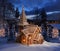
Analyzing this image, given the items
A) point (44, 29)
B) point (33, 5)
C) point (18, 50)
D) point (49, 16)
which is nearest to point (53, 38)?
point (44, 29)

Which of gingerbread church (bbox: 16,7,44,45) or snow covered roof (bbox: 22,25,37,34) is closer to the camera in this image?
gingerbread church (bbox: 16,7,44,45)

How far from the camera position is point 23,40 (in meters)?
7.73

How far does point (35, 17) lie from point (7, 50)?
15.1 ft

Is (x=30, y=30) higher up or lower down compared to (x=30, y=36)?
higher up

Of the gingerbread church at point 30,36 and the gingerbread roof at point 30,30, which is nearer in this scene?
the gingerbread church at point 30,36

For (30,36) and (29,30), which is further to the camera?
(29,30)

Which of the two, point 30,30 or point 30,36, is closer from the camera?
point 30,36

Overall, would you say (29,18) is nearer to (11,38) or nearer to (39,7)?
(39,7)

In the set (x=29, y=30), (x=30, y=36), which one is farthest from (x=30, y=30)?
(x=30, y=36)

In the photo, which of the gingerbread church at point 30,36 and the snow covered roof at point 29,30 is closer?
the gingerbread church at point 30,36

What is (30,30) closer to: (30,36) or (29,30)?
(29,30)

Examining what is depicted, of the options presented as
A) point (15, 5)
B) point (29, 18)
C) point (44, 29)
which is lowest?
point (44, 29)

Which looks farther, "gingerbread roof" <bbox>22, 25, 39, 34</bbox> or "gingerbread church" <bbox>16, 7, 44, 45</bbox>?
"gingerbread roof" <bbox>22, 25, 39, 34</bbox>

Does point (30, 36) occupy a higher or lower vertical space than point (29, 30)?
lower
